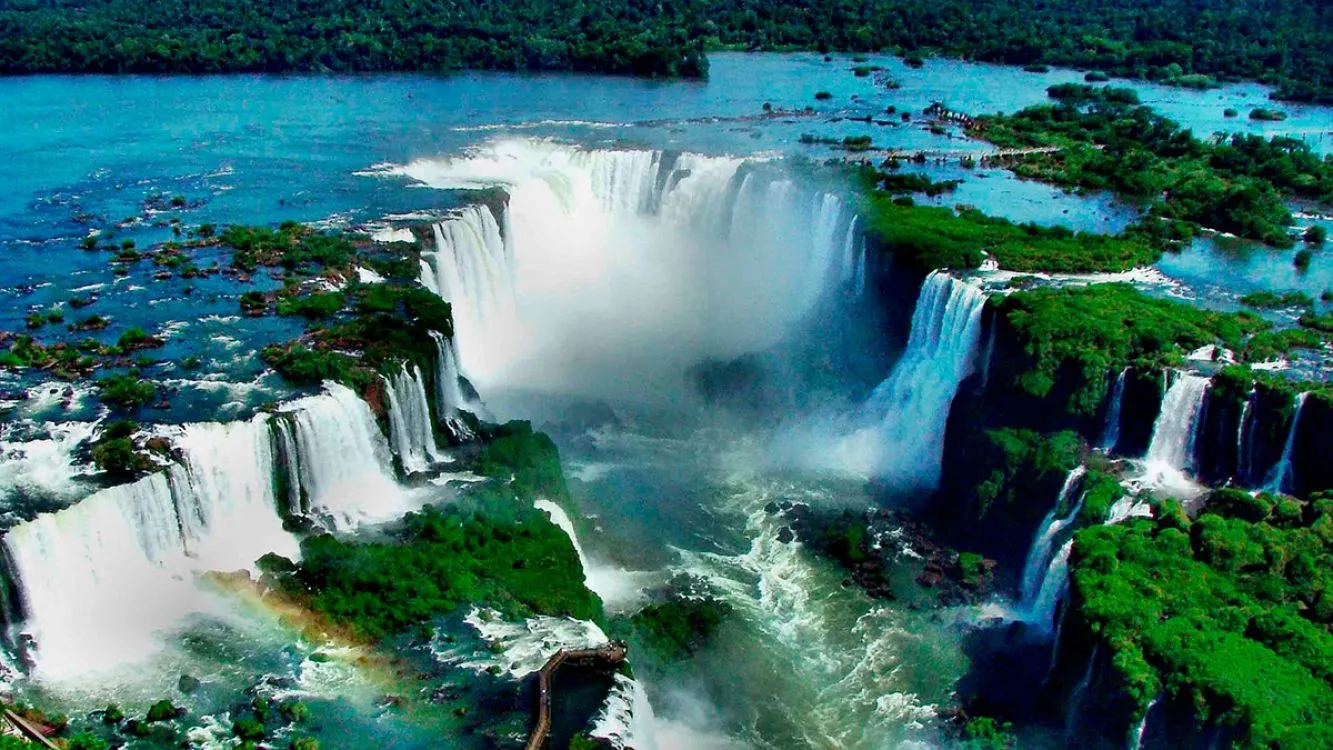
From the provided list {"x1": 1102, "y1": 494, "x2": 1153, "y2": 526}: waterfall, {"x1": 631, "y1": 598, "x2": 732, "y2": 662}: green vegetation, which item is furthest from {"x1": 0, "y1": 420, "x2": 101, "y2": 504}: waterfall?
{"x1": 1102, "y1": 494, "x2": 1153, "y2": 526}: waterfall

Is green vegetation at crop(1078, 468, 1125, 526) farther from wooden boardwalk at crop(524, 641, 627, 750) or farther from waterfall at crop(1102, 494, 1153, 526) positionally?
wooden boardwalk at crop(524, 641, 627, 750)

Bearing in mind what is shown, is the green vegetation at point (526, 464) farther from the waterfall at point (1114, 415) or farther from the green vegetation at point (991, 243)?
the waterfall at point (1114, 415)

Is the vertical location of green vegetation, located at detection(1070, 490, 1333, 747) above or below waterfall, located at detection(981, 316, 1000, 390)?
below

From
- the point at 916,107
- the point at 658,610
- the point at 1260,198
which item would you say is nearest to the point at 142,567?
the point at 658,610

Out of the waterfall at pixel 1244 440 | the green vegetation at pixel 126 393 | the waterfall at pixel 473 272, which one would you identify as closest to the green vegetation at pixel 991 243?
the waterfall at pixel 1244 440

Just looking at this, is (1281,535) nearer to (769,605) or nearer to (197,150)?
(769,605)

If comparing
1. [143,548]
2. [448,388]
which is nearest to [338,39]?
[448,388]

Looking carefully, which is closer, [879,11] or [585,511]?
[585,511]
